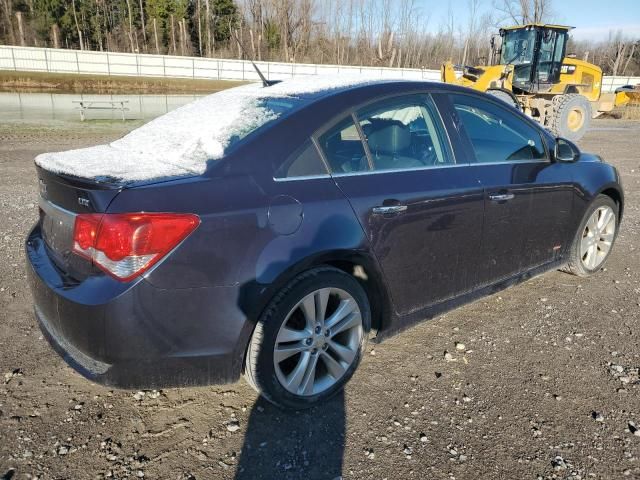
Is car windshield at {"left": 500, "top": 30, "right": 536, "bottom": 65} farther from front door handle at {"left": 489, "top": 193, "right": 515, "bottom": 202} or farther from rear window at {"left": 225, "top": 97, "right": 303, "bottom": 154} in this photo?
rear window at {"left": 225, "top": 97, "right": 303, "bottom": 154}

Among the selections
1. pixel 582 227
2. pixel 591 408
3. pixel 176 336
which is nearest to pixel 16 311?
pixel 176 336

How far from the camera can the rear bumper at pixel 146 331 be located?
216 centimetres

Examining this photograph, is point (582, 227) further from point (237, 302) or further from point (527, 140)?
point (237, 302)

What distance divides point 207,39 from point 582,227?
217 ft

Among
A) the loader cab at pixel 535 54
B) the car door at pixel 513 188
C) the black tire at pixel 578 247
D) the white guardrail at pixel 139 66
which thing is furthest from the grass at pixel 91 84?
the car door at pixel 513 188

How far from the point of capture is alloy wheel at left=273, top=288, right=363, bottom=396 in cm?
257

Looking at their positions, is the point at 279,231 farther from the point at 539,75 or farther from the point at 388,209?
the point at 539,75

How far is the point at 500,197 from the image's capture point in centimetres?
334

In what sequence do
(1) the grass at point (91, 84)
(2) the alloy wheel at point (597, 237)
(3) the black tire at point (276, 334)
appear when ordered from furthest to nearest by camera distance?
(1) the grass at point (91, 84) < (2) the alloy wheel at point (597, 237) < (3) the black tire at point (276, 334)

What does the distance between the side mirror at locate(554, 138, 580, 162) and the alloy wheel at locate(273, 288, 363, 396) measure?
2169mm

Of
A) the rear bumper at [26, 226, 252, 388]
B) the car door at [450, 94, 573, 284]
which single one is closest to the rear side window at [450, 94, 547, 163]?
the car door at [450, 94, 573, 284]

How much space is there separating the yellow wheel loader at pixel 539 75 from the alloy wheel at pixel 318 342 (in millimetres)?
13088

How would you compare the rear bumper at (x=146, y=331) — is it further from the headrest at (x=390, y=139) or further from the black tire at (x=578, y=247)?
the black tire at (x=578, y=247)

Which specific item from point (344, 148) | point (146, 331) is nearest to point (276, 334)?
point (146, 331)
